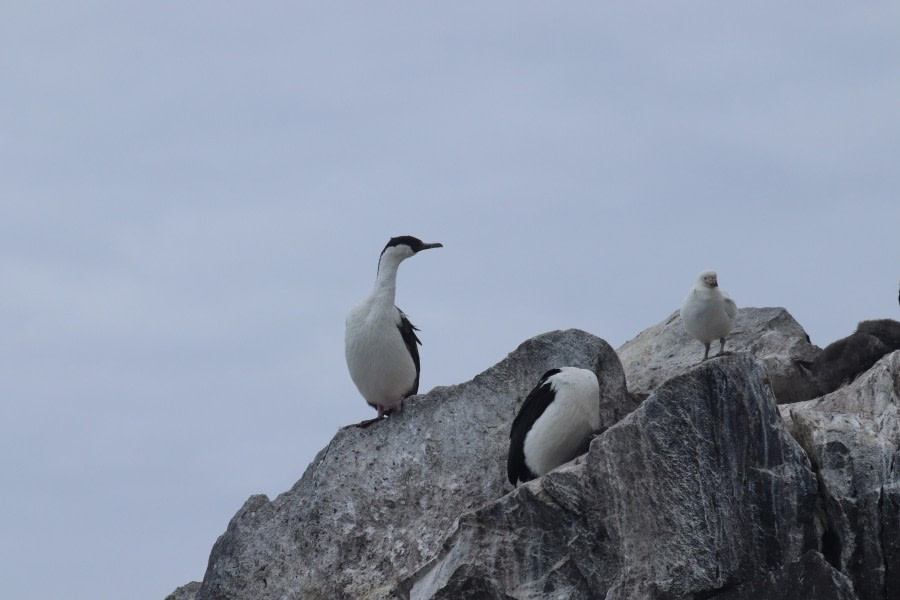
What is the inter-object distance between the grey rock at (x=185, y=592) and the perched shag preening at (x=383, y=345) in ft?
9.48

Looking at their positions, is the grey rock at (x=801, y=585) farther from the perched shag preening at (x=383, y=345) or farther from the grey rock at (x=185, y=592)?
the grey rock at (x=185, y=592)

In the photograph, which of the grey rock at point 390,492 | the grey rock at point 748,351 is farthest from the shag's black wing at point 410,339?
the grey rock at point 748,351

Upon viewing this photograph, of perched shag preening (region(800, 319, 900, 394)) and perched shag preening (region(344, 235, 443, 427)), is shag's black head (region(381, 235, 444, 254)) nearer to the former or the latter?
perched shag preening (region(344, 235, 443, 427))

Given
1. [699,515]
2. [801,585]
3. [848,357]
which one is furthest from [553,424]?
[848,357]

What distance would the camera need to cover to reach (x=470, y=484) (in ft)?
47.8

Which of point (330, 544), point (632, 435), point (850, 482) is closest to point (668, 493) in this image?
point (632, 435)

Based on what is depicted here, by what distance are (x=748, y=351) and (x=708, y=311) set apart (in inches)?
66.9

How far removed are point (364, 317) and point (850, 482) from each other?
6.57 m

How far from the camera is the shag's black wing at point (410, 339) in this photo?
16703mm

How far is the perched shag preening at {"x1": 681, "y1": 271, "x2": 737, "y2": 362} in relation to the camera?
16.0 metres

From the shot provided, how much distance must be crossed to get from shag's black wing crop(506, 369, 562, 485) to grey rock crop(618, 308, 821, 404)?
7.95ft

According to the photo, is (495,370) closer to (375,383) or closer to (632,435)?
(375,383)

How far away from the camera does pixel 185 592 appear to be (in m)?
15.6

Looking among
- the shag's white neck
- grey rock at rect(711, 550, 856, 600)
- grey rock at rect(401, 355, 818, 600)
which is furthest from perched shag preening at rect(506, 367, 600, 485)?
the shag's white neck
